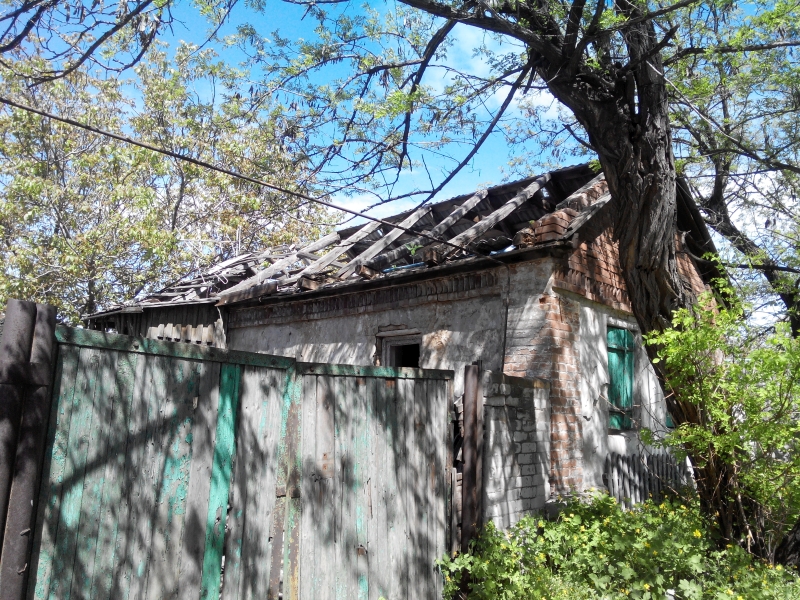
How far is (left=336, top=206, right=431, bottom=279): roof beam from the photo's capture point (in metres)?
8.38

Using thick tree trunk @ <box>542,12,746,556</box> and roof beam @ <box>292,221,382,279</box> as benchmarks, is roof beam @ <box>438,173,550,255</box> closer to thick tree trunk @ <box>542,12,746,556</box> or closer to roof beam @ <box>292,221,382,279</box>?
roof beam @ <box>292,221,382,279</box>

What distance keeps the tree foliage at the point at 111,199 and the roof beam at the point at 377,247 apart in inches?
240

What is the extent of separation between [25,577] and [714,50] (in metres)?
7.16

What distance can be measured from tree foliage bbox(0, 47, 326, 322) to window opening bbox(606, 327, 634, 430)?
8.92m

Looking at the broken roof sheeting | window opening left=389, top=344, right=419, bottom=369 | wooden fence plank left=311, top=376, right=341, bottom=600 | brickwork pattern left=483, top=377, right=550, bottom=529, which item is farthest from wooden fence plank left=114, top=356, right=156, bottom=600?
window opening left=389, top=344, right=419, bottom=369

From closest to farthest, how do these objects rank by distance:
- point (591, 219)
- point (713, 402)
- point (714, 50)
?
point (713, 402) < point (714, 50) < point (591, 219)

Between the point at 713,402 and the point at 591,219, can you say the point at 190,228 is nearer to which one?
the point at 591,219

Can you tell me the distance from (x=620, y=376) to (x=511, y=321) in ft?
7.34

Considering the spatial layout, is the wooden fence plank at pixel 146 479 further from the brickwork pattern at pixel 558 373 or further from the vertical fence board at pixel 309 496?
the brickwork pattern at pixel 558 373

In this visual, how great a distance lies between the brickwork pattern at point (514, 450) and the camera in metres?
5.43

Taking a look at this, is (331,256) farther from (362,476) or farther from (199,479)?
(199,479)

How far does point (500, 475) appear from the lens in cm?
557

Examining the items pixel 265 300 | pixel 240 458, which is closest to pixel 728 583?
pixel 240 458

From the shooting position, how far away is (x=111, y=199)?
16812 mm
